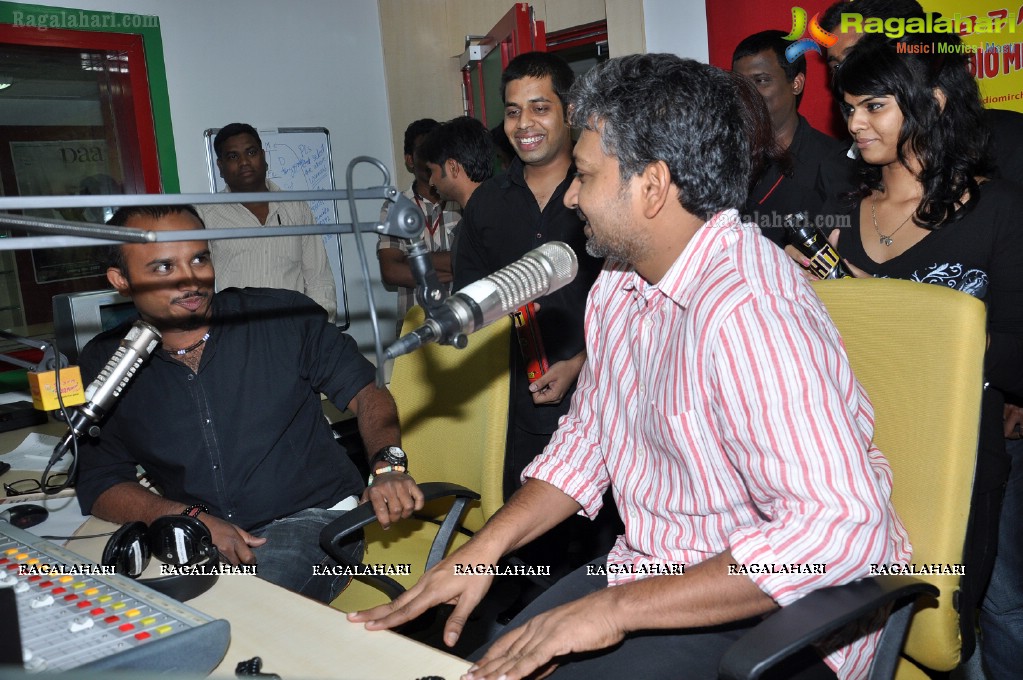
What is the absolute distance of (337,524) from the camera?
1745 mm

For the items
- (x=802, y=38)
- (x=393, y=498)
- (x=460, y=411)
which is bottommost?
(x=393, y=498)

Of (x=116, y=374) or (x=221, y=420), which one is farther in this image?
(x=221, y=420)

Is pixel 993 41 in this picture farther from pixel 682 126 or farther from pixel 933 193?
pixel 682 126

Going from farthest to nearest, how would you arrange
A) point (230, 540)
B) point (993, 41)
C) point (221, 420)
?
point (993, 41) < point (221, 420) < point (230, 540)

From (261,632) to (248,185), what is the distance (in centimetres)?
340

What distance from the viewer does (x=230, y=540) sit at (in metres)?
1.76

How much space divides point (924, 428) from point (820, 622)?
41cm

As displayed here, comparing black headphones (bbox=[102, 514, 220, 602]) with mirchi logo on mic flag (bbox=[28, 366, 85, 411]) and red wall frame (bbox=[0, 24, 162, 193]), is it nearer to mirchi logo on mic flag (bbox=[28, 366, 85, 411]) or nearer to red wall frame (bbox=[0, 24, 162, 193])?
mirchi logo on mic flag (bbox=[28, 366, 85, 411])

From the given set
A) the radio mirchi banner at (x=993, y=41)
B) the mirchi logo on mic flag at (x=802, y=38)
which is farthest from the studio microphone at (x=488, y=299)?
the radio mirchi banner at (x=993, y=41)

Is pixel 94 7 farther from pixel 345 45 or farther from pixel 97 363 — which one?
pixel 97 363

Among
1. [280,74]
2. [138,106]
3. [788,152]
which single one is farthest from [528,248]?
[280,74]

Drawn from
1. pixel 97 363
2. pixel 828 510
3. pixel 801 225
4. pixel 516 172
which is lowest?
pixel 828 510

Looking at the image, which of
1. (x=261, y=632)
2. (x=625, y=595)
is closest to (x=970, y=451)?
(x=625, y=595)

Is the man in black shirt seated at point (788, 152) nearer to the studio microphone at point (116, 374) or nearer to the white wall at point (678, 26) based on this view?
the white wall at point (678, 26)
